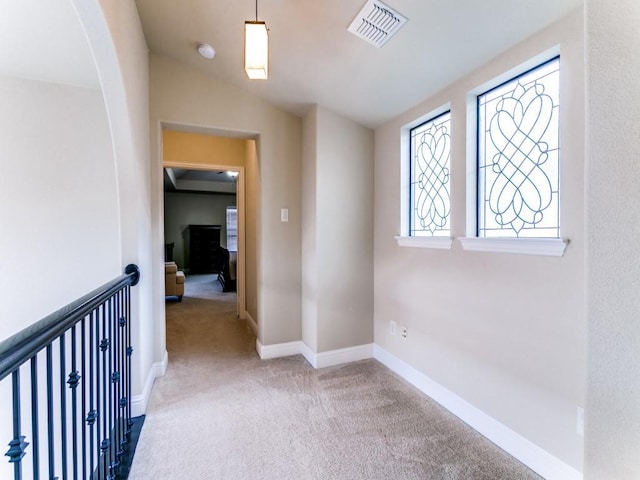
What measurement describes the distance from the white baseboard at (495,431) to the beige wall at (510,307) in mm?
36

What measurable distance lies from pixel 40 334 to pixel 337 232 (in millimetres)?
2277

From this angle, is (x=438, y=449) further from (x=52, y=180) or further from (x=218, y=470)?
(x=52, y=180)

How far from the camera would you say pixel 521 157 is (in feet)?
5.76

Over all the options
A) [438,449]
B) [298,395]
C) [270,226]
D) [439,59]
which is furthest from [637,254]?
[270,226]

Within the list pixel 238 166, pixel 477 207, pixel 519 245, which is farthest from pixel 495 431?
pixel 238 166

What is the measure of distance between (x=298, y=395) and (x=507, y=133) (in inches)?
89.5

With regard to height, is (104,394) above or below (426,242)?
below

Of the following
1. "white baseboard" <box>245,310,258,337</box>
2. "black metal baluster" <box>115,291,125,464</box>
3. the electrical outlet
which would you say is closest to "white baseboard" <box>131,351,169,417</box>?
"black metal baluster" <box>115,291,125,464</box>

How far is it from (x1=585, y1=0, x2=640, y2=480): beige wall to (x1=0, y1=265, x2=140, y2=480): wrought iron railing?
121 cm

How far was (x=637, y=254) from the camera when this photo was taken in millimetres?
647

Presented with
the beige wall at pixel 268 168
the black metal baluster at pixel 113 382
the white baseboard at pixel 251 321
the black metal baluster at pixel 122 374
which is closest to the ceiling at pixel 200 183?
the white baseboard at pixel 251 321

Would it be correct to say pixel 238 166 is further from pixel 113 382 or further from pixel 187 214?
pixel 187 214

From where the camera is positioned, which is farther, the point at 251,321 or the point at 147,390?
the point at 251,321

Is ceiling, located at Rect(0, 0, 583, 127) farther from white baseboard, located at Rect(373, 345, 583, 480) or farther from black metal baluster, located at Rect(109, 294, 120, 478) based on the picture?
white baseboard, located at Rect(373, 345, 583, 480)
